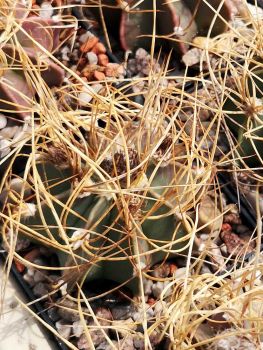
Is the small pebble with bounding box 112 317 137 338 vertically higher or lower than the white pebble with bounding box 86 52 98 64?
lower

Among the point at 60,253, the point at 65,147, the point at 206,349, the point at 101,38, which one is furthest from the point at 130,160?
the point at 101,38

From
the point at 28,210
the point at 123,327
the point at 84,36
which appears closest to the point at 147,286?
the point at 123,327

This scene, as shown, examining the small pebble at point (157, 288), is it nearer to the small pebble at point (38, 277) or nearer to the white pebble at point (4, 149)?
the small pebble at point (38, 277)

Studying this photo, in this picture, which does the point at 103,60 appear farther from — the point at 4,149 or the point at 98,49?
the point at 4,149

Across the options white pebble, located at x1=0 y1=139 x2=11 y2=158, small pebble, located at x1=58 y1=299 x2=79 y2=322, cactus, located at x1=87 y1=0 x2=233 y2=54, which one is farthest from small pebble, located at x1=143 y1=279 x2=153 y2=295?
cactus, located at x1=87 y1=0 x2=233 y2=54

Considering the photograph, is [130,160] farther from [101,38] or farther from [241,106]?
[101,38]

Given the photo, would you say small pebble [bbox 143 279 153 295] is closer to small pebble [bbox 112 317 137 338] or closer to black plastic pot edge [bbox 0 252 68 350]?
small pebble [bbox 112 317 137 338]
